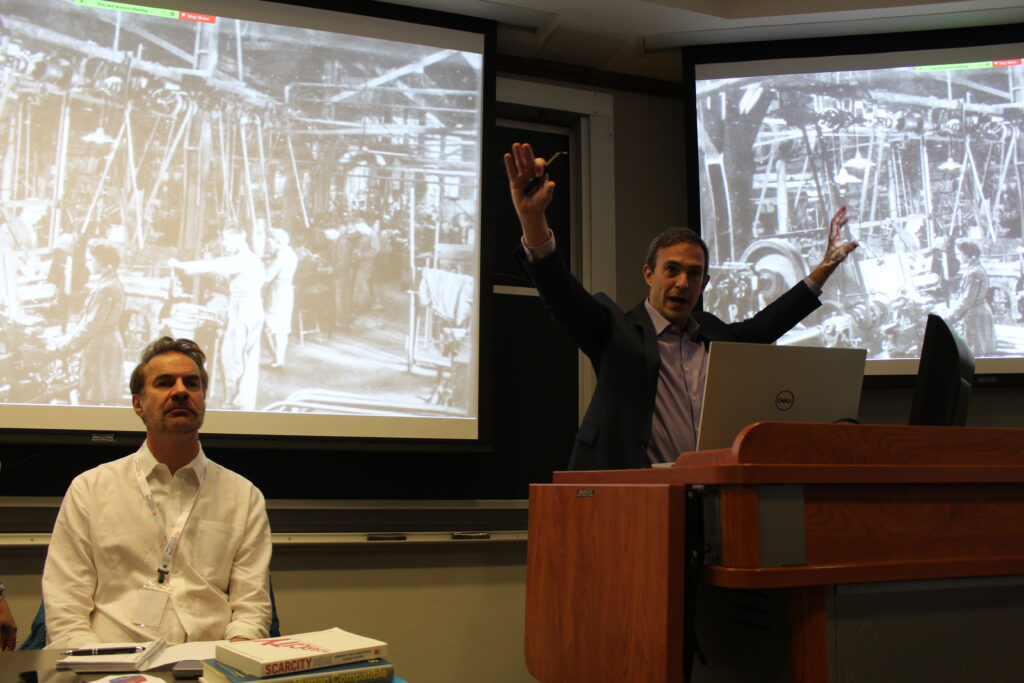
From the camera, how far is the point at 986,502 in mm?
1352

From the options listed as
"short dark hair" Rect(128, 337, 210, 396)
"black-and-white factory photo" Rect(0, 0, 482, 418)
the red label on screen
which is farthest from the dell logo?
the red label on screen

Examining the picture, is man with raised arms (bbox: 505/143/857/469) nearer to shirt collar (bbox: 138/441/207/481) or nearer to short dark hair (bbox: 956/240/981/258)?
shirt collar (bbox: 138/441/207/481)

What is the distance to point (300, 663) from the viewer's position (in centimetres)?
105

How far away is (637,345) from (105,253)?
1.84 metres

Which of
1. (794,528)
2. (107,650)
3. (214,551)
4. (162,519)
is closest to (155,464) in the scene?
(162,519)

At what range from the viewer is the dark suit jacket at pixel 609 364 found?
2.14 metres

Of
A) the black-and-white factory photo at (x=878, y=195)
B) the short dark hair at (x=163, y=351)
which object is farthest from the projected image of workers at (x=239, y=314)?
the black-and-white factory photo at (x=878, y=195)

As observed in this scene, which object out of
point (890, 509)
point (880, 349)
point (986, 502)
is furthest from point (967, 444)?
point (880, 349)

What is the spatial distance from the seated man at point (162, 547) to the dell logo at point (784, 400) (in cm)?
126

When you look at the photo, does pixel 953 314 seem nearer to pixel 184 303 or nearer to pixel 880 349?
pixel 880 349

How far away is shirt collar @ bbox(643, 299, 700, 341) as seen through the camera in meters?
2.35

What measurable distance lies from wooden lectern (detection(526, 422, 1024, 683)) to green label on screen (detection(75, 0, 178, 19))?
2.51m

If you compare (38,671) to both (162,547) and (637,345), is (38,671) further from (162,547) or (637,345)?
(637,345)

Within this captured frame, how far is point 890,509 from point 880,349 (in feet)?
7.66
